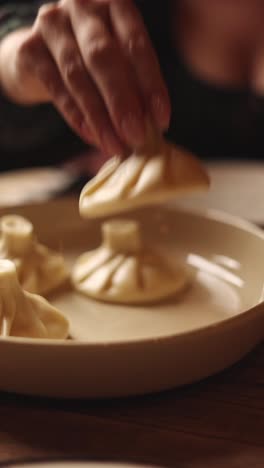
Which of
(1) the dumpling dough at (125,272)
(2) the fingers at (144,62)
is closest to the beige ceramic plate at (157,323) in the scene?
(1) the dumpling dough at (125,272)

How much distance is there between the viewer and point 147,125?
92cm

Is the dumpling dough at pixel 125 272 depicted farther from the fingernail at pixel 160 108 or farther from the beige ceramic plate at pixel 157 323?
the fingernail at pixel 160 108

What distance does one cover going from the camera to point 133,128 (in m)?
0.90

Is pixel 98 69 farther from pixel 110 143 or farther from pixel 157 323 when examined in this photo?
pixel 157 323

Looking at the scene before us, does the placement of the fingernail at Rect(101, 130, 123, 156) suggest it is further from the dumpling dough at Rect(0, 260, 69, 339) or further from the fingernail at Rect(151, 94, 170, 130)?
the dumpling dough at Rect(0, 260, 69, 339)

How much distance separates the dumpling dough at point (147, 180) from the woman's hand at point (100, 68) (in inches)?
1.1

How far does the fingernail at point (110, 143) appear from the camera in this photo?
3.08 ft

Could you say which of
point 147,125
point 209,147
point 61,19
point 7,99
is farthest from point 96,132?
point 209,147

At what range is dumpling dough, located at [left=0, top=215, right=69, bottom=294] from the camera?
1.00 meters

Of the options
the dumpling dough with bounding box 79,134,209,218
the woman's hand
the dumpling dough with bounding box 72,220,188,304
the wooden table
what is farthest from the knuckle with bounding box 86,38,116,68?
the wooden table

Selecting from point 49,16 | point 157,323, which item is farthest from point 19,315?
point 49,16

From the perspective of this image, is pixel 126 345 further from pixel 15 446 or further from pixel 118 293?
pixel 118 293

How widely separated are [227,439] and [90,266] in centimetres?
45

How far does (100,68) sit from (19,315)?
0.34m
